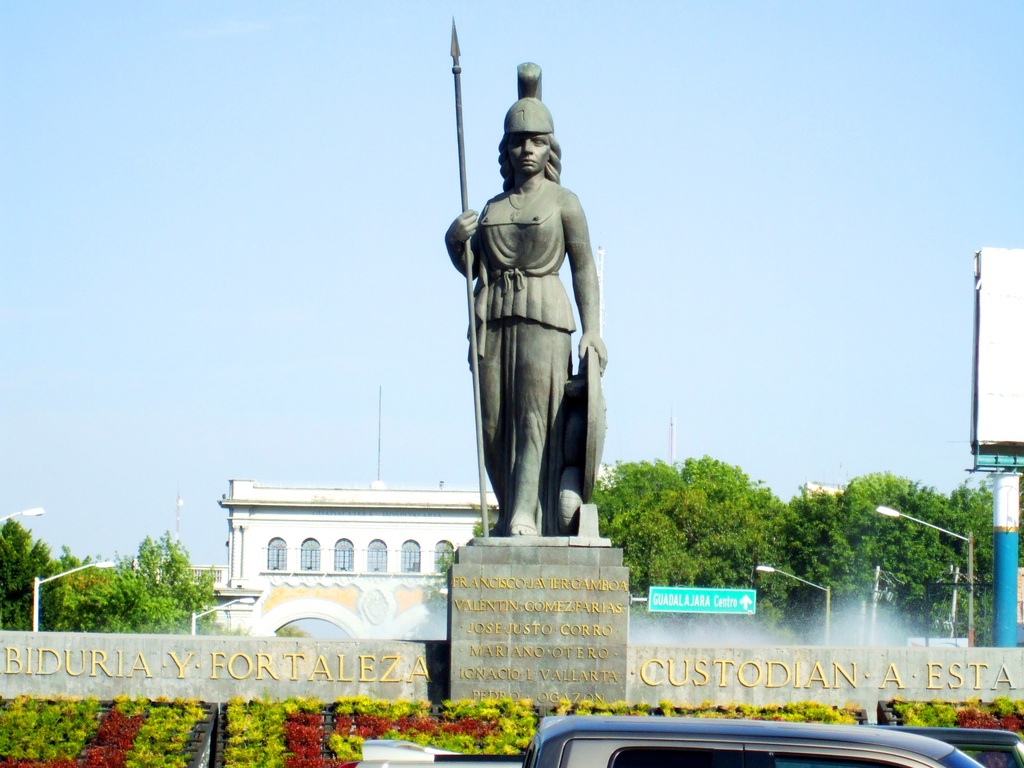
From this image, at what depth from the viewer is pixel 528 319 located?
1650 cm

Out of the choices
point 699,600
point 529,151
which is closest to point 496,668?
point 529,151

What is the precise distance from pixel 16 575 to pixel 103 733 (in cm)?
3855

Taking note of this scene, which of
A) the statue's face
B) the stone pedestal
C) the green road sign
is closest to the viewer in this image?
the stone pedestal

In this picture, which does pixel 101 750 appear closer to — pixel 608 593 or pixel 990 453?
pixel 608 593

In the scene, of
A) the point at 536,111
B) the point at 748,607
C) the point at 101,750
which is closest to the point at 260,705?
the point at 101,750

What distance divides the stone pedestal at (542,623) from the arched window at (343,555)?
8030 centimetres

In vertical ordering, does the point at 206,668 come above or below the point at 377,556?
above

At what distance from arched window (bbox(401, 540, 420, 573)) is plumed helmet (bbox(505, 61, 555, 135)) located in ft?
259

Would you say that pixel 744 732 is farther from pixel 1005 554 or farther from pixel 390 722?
pixel 1005 554

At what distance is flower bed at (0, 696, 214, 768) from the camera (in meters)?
14.3

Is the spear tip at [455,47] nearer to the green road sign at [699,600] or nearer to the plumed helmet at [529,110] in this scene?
the plumed helmet at [529,110]

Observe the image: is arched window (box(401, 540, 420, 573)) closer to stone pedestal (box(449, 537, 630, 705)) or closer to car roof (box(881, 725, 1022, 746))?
stone pedestal (box(449, 537, 630, 705))

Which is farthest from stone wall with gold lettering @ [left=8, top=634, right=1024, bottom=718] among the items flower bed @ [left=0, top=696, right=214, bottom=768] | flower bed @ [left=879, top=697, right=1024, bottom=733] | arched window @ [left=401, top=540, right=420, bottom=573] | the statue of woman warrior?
arched window @ [left=401, top=540, right=420, bottom=573]

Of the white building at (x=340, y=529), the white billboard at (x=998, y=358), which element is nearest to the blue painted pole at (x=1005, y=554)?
the white billboard at (x=998, y=358)
